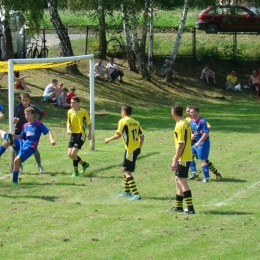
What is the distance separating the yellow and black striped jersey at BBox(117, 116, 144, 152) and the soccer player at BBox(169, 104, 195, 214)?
1610mm

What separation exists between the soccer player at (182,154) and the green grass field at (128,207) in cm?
37

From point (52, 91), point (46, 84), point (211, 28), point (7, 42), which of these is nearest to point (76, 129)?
point (52, 91)

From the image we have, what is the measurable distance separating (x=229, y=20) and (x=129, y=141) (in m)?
31.0

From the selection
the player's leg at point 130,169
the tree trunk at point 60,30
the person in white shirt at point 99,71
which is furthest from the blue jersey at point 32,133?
the person in white shirt at point 99,71

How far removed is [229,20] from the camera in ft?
139

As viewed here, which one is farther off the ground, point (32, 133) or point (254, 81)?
point (32, 133)

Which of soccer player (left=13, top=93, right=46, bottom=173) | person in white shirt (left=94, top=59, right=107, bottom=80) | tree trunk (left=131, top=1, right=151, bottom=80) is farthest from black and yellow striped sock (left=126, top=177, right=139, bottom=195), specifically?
tree trunk (left=131, top=1, right=151, bottom=80)

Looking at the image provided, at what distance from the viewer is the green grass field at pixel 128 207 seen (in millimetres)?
9273

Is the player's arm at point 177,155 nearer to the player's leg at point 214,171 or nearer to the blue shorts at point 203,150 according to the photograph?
the blue shorts at point 203,150

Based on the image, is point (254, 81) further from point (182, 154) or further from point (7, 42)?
point (182, 154)

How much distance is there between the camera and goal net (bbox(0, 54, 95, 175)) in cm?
1880

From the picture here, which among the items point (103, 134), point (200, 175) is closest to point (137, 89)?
point (103, 134)

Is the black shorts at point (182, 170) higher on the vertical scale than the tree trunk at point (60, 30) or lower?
lower

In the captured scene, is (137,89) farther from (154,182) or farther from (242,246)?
(242,246)
